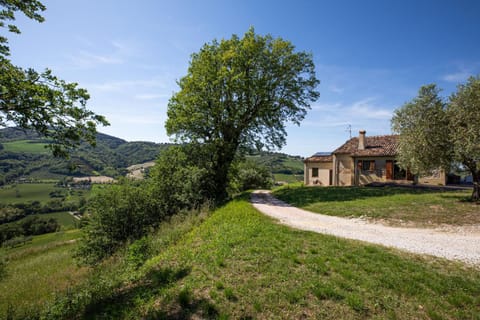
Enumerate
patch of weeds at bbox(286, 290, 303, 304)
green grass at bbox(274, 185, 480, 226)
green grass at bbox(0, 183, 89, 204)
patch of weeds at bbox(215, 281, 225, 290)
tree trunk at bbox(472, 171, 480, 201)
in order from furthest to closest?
green grass at bbox(0, 183, 89, 204)
tree trunk at bbox(472, 171, 480, 201)
green grass at bbox(274, 185, 480, 226)
patch of weeds at bbox(215, 281, 225, 290)
patch of weeds at bbox(286, 290, 303, 304)

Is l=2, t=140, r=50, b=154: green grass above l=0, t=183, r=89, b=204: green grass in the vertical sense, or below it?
above

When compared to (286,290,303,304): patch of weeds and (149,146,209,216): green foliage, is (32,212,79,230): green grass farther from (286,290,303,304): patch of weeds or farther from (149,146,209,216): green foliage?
(286,290,303,304): patch of weeds

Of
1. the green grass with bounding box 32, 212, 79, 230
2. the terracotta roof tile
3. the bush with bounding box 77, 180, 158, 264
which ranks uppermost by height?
the terracotta roof tile

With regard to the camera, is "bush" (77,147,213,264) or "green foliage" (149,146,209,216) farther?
"green foliage" (149,146,209,216)

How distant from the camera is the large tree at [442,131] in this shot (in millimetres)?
13578

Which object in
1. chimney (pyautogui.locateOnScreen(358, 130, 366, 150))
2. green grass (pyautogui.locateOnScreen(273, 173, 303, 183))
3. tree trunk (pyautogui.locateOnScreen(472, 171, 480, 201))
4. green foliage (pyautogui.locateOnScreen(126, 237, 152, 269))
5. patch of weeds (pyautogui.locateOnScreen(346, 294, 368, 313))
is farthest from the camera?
green grass (pyautogui.locateOnScreen(273, 173, 303, 183))

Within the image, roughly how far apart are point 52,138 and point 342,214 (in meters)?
14.4

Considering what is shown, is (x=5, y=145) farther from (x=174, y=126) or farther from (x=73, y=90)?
(x=73, y=90)

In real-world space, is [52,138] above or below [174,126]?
below

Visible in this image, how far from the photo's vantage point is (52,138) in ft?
21.6

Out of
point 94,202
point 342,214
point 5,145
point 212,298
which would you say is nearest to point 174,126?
point 94,202

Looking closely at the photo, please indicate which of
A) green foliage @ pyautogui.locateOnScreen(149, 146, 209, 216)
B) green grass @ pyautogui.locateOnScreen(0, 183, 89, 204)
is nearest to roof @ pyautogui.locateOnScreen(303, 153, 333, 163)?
green foliage @ pyautogui.locateOnScreen(149, 146, 209, 216)

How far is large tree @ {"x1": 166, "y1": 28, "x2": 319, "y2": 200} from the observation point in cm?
1986

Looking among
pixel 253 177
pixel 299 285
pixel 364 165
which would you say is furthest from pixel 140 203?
pixel 364 165
